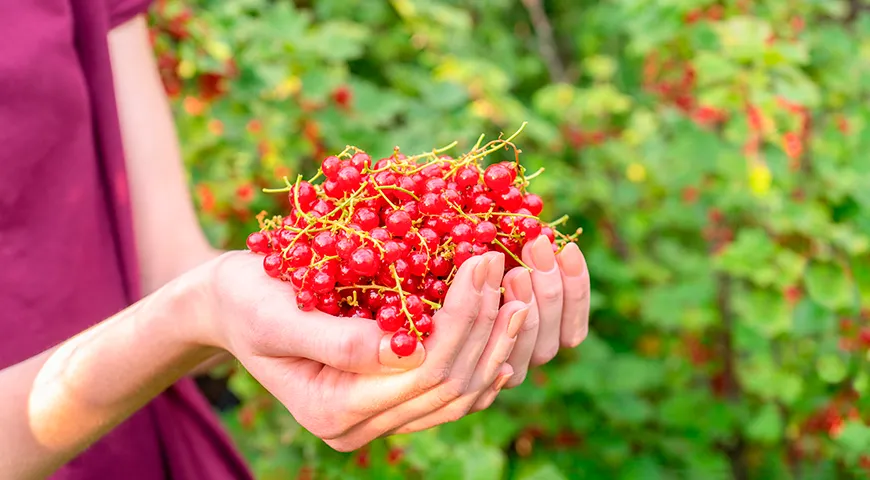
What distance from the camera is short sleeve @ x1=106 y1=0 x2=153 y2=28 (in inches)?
38.8

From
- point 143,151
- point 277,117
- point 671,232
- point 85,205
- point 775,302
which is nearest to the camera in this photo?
point 85,205

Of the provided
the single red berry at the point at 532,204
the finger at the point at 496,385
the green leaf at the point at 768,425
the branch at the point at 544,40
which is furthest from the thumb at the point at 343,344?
the branch at the point at 544,40

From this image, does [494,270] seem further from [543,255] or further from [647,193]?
[647,193]

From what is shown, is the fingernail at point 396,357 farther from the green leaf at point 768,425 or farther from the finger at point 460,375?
the green leaf at point 768,425

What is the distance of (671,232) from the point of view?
217 cm

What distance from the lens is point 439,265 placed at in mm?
686

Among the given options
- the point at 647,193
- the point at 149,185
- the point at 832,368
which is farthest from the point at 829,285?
the point at 149,185

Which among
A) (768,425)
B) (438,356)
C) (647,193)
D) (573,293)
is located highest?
(438,356)

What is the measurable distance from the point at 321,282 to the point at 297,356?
8 centimetres

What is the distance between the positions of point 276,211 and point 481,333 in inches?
51.5

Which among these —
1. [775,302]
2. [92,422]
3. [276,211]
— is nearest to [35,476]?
[92,422]

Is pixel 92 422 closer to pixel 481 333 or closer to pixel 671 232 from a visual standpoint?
pixel 481 333

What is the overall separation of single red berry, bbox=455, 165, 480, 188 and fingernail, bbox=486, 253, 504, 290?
0.12 metres

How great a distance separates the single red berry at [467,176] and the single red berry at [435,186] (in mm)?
22
